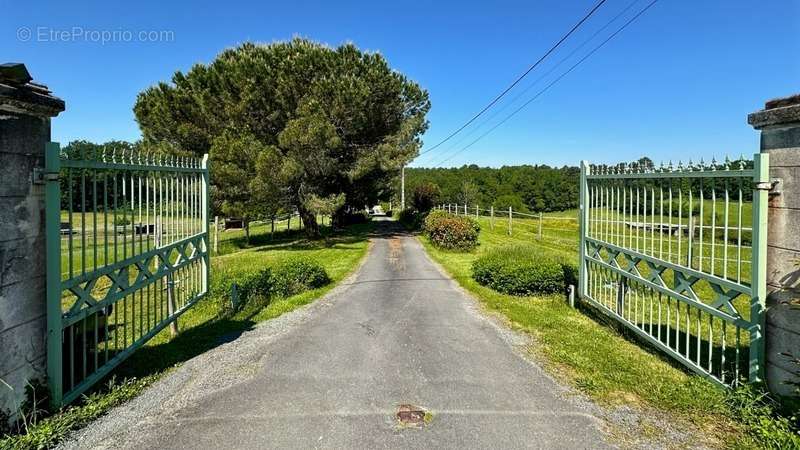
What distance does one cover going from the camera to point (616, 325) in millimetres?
6152

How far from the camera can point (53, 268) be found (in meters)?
3.23

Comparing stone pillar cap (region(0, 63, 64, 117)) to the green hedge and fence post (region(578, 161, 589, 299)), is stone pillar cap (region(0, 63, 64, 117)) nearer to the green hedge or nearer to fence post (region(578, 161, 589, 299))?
the green hedge

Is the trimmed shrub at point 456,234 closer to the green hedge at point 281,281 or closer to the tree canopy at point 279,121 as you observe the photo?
the tree canopy at point 279,121

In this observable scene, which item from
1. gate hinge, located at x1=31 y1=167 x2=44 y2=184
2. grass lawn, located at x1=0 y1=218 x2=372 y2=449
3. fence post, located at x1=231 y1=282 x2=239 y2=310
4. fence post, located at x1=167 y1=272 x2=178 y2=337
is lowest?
grass lawn, located at x1=0 y1=218 x2=372 y2=449

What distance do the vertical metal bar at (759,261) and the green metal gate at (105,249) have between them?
16.8 feet

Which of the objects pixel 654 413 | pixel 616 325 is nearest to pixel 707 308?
pixel 654 413

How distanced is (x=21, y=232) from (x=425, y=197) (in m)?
25.5

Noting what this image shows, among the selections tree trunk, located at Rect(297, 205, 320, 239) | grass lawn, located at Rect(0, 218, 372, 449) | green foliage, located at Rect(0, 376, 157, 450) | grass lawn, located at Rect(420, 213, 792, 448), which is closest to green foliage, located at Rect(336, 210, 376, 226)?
tree trunk, located at Rect(297, 205, 320, 239)

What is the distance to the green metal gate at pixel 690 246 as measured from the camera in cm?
339

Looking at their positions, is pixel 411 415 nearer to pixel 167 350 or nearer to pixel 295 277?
pixel 167 350

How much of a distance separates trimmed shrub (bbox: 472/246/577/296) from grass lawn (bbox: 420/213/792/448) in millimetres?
395

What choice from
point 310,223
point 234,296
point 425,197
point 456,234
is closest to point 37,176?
point 234,296

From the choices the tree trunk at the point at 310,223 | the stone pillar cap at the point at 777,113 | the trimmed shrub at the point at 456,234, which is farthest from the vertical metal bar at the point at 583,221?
the tree trunk at the point at 310,223

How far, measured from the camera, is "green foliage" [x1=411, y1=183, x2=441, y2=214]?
28.0 m
